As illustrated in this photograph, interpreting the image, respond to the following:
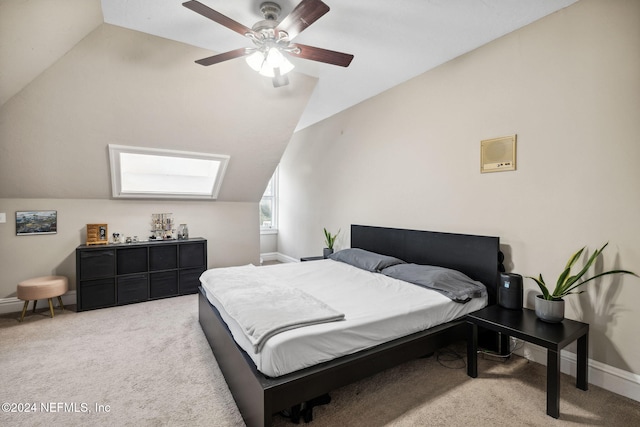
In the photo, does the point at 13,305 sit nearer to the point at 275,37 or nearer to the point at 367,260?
the point at 367,260

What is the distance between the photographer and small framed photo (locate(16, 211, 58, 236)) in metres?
3.57

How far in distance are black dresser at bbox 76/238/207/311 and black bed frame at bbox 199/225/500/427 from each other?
55.6 inches

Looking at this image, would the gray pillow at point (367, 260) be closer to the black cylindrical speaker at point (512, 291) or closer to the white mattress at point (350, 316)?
the white mattress at point (350, 316)

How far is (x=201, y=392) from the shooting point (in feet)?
6.64

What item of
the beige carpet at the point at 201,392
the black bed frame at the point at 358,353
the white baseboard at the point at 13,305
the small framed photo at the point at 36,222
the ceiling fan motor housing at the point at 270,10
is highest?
the ceiling fan motor housing at the point at 270,10

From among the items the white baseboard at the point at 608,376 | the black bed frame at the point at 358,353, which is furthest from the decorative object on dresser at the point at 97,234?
the white baseboard at the point at 608,376

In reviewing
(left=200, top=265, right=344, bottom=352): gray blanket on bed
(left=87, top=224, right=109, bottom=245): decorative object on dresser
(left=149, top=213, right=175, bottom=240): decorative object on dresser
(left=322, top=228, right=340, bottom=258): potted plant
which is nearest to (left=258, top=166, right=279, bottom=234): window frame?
(left=322, top=228, right=340, bottom=258): potted plant

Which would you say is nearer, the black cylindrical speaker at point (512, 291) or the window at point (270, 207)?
the black cylindrical speaker at point (512, 291)

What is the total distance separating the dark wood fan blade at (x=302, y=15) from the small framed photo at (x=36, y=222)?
381cm

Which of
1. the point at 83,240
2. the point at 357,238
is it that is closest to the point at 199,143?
the point at 83,240

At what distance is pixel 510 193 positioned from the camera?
2.54m

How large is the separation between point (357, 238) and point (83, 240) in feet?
11.9

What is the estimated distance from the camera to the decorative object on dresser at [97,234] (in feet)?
12.5

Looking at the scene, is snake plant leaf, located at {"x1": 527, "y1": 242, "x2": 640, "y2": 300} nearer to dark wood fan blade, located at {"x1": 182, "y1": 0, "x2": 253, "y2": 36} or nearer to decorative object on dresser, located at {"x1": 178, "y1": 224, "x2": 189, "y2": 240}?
dark wood fan blade, located at {"x1": 182, "y1": 0, "x2": 253, "y2": 36}
